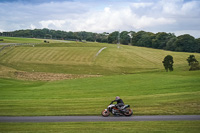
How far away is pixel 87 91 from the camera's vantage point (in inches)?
1523

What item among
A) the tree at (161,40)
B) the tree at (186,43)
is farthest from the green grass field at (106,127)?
the tree at (161,40)

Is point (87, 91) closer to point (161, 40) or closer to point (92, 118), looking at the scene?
point (92, 118)

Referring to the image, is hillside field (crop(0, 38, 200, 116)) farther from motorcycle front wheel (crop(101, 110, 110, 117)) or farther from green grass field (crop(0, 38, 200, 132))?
motorcycle front wheel (crop(101, 110, 110, 117))

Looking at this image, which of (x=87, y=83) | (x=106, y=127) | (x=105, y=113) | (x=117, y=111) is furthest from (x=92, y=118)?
(x=87, y=83)

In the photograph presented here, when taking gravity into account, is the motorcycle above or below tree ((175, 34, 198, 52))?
below

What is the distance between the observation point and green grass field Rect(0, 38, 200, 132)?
1875 centimetres

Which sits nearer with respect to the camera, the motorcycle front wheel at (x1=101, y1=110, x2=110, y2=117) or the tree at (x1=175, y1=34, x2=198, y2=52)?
the motorcycle front wheel at (x1=101, y1=110, x2=110, y2=117)

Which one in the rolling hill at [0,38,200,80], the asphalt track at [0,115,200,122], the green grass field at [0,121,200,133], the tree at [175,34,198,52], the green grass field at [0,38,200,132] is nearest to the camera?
the green grass field at [0,121,200,133]

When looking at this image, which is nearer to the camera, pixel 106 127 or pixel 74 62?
pixel 106 127

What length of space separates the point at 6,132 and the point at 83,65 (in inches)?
2491

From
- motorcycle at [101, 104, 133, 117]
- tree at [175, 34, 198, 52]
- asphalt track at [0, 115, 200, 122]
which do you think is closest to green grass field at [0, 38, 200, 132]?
asphalt track at [0, 115, 200, 122]

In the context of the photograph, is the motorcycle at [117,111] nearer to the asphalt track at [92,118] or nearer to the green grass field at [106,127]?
the asphalt track at [92,118]

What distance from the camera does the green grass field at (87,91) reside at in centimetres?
1875

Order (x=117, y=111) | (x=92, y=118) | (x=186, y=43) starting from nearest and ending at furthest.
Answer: (x=92, y=118), (x=117, y=111), (x=186, y=43)
